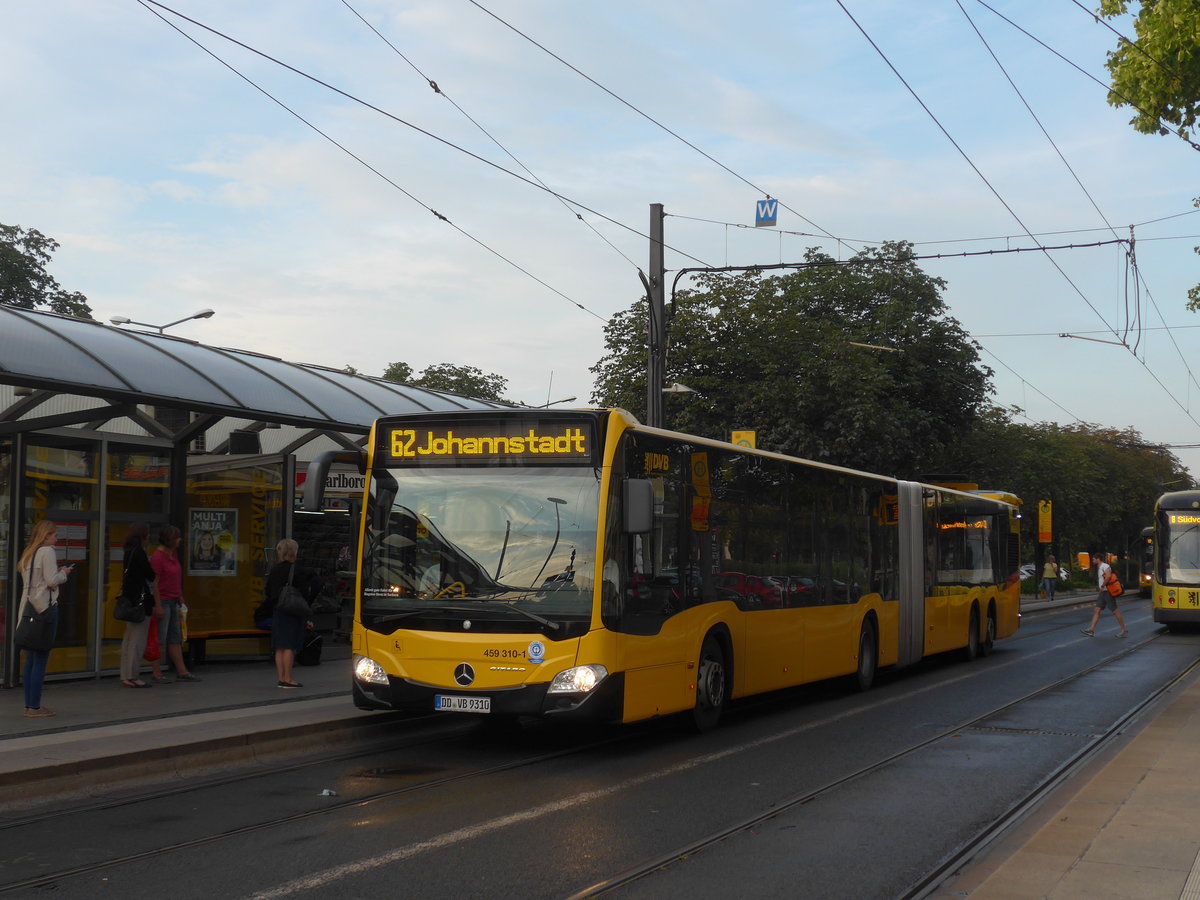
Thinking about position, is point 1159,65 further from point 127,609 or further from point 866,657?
point 127,609

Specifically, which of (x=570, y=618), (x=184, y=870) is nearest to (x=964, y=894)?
(x=184, y=870)

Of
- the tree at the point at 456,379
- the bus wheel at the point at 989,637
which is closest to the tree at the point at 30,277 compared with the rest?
the tree at the point at 456,379

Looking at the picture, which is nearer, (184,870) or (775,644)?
(184,870)

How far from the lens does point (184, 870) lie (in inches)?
259

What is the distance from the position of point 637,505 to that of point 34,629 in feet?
17.4

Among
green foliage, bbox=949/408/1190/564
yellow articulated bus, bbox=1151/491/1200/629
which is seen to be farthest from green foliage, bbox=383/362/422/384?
yellow articulated bus, bbox=1151/491/1200/629

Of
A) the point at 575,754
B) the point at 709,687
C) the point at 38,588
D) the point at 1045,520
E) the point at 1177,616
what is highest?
the point at 1045,520

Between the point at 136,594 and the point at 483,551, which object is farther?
the point at 136,594

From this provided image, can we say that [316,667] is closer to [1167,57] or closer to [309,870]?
[309,870]

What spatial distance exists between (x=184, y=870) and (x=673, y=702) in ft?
18.2

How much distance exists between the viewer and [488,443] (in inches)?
433

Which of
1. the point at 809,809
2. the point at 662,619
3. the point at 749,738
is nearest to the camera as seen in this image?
the point at 809,809

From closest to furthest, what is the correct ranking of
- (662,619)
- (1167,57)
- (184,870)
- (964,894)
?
1. (964,894)
2. (184,870)
3. (662,619)
4. (1167,57)

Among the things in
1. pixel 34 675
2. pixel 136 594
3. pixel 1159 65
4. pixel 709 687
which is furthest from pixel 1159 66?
pixel 34 675
